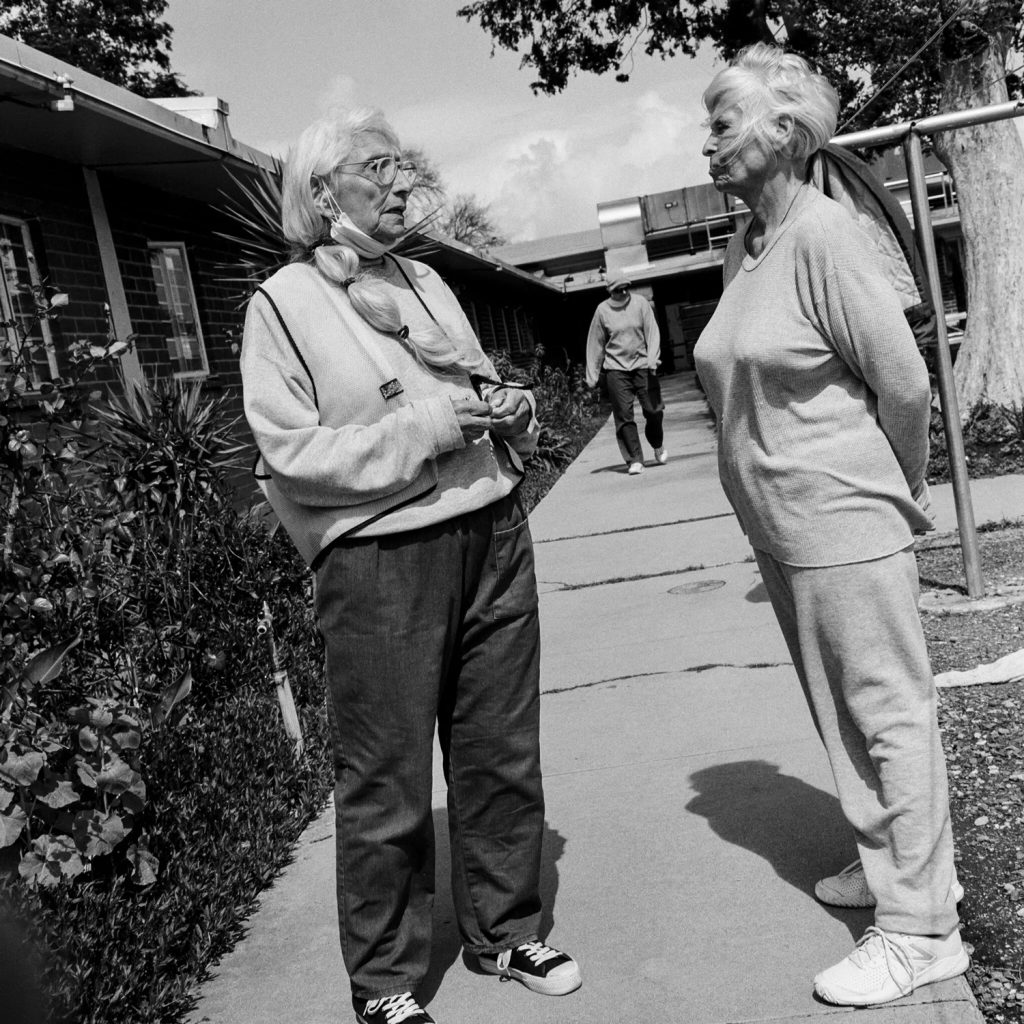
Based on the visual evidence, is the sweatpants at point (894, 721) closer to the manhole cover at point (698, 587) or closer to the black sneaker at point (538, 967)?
the black sneaker at point (538, 967)

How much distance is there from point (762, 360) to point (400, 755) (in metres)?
1.15

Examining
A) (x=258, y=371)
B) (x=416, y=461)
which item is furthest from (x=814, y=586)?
(x=258, y=371)

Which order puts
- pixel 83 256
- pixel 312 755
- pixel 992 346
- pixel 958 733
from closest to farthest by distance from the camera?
1. pixel 958 733
2. pixel 312 755
3. pixel 83 256
4. pixel 992 346

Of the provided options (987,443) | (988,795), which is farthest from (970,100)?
(988,795)

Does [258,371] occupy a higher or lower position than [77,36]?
lower

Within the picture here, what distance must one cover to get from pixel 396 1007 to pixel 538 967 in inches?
13.7

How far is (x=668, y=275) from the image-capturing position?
34750 millimetres

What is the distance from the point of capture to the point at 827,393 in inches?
107

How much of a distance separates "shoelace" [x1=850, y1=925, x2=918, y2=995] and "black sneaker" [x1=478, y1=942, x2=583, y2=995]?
636 mm

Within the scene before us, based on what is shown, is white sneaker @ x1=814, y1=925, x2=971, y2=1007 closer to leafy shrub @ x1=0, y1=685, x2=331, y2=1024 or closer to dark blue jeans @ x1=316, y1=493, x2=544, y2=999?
dark blue jeans @ x1=316, y1=493, x2=544, y2=999

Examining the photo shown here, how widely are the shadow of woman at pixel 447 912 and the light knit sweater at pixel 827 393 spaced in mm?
1223

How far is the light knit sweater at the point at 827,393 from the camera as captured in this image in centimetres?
263

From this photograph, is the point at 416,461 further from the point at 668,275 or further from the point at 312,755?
the point at 668,275

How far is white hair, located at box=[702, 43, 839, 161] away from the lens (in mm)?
2760
